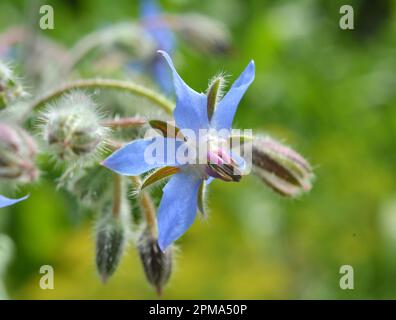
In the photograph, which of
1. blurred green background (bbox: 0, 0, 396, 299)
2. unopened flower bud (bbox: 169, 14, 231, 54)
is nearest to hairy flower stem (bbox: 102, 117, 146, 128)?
unopened flower bud (bbox: 169, 14, 231, 54)

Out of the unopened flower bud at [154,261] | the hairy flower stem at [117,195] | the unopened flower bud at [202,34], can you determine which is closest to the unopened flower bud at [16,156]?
the hairy flower stem at [117,195]

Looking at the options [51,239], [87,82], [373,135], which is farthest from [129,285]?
[87,82]

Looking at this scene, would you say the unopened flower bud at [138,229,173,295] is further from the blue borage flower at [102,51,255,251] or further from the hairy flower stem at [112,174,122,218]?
the blue borage flower at [102,51,255,251]

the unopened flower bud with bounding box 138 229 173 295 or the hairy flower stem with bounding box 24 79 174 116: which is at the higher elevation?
the hairy flower stem with bounding box 24 79 174 116

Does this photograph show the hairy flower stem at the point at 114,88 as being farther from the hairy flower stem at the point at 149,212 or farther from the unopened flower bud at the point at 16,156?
the hairy flower stem at the point at 149,212

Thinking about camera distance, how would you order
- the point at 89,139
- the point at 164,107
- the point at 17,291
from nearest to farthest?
the point at 89,139, the point at 164,107, the point at 17,291

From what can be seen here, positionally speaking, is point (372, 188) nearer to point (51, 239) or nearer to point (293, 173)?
point (51, 239)
